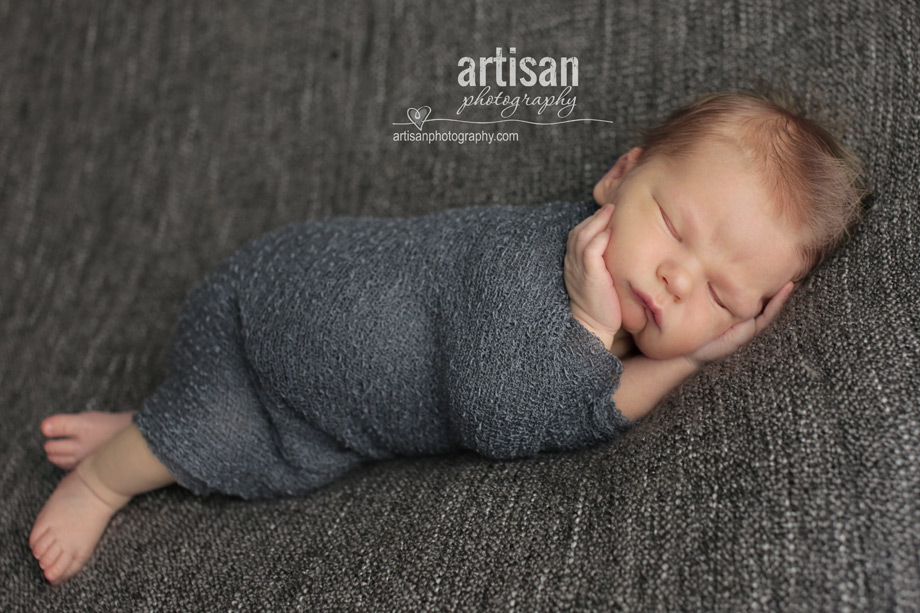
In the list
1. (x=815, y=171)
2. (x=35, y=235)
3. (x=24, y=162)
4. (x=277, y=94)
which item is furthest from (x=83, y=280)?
(x=815, y=171)

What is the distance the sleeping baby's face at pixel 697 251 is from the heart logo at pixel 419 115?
0.54m

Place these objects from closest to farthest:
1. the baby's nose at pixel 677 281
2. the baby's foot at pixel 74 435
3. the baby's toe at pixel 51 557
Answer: the baby's nose at pixel 677 281 → the baby's toe at pixel 51 557 → the baby's foot at pixel 74 435

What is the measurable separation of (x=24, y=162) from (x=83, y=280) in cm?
32

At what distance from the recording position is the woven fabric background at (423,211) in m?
0.73

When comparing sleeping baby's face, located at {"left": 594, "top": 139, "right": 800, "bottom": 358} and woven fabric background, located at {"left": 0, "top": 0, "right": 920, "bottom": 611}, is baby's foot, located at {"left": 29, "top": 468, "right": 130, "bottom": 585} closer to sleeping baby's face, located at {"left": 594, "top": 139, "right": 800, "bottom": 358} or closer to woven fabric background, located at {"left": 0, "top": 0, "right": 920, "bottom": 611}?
woven fabric background, located at {"left": 0, "top": 0, "right": 920, "bottom": 611}

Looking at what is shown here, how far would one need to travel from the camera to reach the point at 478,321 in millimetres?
938

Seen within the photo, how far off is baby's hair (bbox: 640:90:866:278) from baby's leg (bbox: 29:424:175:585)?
83cm

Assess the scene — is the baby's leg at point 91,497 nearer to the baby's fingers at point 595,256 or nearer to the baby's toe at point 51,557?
the baby's toe at point 51,557

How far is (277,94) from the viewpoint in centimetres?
151

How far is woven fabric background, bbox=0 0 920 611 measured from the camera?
2.41 feet

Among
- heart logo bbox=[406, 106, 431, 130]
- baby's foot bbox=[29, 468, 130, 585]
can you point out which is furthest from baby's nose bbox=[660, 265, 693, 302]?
baby's foot bbox=[29, 468, 130, 585]

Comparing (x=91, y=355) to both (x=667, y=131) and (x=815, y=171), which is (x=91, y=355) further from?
(x=815, y=171)

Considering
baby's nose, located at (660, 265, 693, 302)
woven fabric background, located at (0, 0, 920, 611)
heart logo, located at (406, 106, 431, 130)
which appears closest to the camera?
woven fabric background, located at (0, 0, 920, 611)

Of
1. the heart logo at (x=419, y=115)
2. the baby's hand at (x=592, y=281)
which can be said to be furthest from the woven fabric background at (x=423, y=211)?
the baby's hand at (x=592, y=281)
